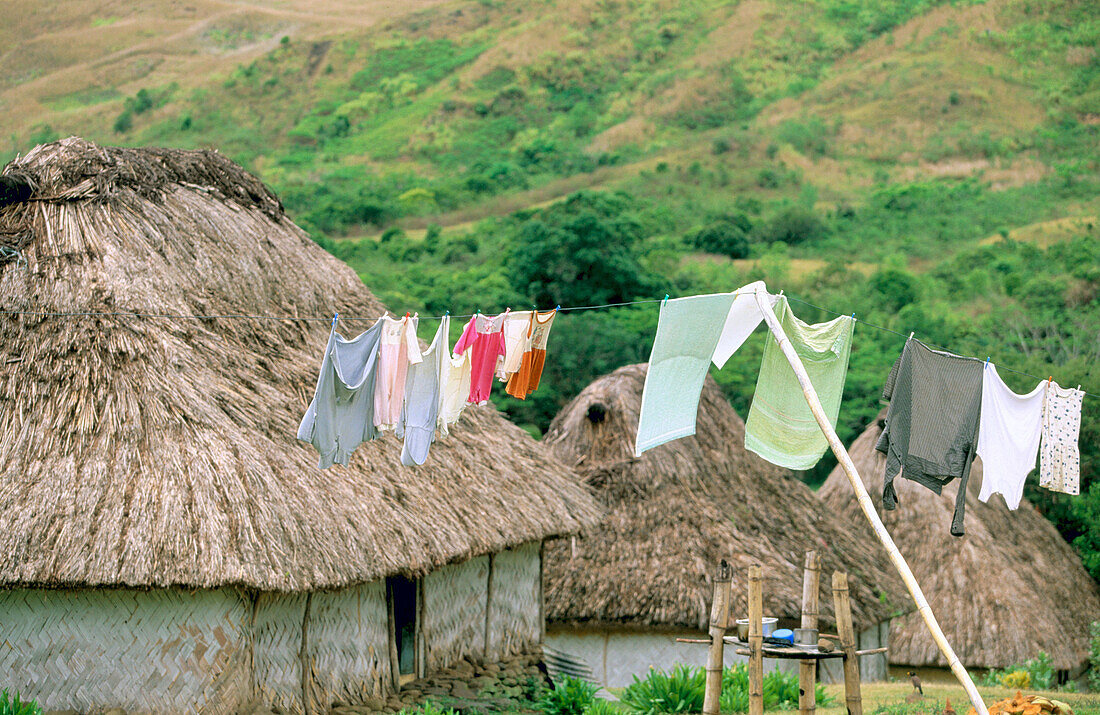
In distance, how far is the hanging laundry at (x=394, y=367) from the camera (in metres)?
8.02

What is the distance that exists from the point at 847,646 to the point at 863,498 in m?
1.28

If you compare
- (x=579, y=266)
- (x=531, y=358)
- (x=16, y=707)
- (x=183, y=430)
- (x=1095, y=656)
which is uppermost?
(x=579, y=266)

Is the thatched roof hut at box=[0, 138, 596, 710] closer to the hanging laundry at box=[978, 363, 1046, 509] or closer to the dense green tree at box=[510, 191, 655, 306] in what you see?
the hanging laundry at box=[978, 363, 1046, 509]

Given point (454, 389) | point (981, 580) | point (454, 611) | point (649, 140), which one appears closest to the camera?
point (454, 389)

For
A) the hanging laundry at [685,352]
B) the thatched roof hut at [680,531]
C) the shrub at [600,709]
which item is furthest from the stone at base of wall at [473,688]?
the hanging laundry at [685,352]

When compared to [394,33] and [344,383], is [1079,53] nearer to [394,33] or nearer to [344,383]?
[394,33]

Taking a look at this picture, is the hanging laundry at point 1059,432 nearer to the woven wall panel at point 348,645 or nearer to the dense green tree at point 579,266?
the woven wall panel at point 348,645

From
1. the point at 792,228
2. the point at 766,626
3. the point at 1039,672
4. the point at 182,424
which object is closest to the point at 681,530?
the point at 1039,672

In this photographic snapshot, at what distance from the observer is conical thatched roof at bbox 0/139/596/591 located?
297 inches

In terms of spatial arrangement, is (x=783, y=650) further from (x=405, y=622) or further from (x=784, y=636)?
(x=405, y=622)

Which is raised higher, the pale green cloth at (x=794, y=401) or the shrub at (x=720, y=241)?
the shrub at (x=720, y=241)

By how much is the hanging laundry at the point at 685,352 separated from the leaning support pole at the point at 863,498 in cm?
21

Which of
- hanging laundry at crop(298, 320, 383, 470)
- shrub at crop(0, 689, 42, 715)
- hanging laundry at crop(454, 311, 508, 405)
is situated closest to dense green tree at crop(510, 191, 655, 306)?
hanging laundry at crop(454, 311, 508, 405)

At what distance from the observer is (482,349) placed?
27.2 feet
